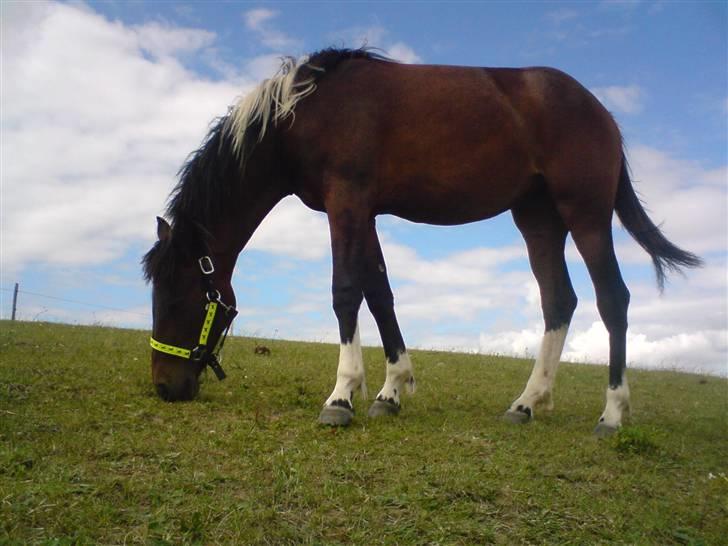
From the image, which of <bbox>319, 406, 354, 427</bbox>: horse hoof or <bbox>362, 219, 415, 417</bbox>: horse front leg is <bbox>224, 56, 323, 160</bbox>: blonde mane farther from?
<bbox>319, 406, 354, 427</bbox>: horse hoof

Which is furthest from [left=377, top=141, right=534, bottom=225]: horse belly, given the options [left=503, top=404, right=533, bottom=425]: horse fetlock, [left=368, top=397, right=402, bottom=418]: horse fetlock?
[left=503, top=404, right=533, bottom=425]: horse fetlock

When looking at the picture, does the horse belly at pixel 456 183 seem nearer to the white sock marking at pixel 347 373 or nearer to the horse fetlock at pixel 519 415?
the white sock marking at pixel 347 373

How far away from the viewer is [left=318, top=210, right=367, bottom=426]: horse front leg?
5.14 m

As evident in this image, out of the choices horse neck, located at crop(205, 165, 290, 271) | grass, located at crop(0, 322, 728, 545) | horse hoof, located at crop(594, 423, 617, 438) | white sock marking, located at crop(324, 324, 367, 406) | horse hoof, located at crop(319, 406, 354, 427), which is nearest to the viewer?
grass, located at crop(0, 322, 728, 545)

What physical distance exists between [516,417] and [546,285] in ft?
4.54

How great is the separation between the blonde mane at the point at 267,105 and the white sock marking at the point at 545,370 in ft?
9.71

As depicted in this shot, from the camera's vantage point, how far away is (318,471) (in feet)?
12.7

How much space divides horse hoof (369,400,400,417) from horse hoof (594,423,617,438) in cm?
154

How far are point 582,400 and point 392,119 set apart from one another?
4.13 m

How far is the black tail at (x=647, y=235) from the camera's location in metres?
6.66

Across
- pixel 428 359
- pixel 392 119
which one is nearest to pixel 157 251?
pixel 392 119

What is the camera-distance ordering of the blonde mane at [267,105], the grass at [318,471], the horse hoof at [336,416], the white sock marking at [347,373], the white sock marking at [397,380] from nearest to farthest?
1. the grass at [318,471]
2. the horse hoof at [336,416]
3. the white sock marking at [347,373]
4. the blonde mane at [267,105]
5. the white sock marking at [397,380]

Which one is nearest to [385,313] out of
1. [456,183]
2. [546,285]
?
[456,183]

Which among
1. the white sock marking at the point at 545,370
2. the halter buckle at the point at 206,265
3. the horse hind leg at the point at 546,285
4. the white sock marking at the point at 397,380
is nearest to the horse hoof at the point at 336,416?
the white sock marking at the point at 397,380
